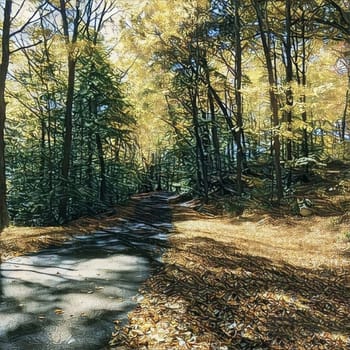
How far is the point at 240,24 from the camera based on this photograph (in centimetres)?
1241

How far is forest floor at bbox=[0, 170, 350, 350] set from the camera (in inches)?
119

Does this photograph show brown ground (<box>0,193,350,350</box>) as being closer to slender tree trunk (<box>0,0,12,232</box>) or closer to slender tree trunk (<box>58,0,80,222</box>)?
slender tree trunk (<box>0,0,12,232</box>)

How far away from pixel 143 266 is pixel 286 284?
1916 millimetres

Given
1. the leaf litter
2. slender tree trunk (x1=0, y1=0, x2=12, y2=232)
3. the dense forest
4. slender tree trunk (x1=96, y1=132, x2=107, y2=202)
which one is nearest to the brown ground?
the leaf litter

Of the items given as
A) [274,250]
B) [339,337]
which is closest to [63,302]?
[339,337]

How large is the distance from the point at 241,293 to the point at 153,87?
14724mm

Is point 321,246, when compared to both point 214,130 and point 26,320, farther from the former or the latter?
point 214,130

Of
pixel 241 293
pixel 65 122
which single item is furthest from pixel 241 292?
→ pixel 65 122

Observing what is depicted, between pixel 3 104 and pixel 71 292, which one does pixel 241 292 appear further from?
pixel 3 104

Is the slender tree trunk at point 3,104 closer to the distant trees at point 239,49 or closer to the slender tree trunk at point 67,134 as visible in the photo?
the slender tree trunk at point 67,134

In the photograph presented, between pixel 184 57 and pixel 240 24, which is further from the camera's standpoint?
pixel 184 57

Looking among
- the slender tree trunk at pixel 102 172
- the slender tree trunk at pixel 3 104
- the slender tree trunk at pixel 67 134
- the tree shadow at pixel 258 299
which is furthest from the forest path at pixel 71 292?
the slender tree trunk at pixel 102 172

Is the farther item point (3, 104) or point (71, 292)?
point (3, 104)

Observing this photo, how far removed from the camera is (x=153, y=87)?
1752cm
